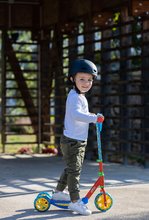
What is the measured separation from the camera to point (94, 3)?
11.7m

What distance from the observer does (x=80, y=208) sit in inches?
240

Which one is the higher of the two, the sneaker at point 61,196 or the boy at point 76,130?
the boy at point 76,130

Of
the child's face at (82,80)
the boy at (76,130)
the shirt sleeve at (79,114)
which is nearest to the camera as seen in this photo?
the shirt sleeve at (79,114)

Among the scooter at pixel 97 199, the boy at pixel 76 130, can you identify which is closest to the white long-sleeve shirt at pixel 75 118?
the boy at pixel 76 130

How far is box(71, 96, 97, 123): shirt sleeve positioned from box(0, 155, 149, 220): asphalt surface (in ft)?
3.07

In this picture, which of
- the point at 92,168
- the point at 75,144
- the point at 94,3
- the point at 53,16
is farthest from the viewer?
the point at 53,16

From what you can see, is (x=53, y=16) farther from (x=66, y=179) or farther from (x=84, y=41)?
(x=66, y=179)

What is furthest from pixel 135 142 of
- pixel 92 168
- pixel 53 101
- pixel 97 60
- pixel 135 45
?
pixel 53 101

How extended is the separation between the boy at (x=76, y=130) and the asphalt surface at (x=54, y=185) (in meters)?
0.23

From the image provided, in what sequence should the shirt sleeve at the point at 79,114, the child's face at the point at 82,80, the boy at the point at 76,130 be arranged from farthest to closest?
the child's face at the point at 82,80 < the boy at the point at 76,130 < the shirt sleeve at the point at 79,114

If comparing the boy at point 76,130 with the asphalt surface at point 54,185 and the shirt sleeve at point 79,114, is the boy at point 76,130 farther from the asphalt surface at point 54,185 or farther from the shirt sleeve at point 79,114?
the asphalt surface at point 54,185

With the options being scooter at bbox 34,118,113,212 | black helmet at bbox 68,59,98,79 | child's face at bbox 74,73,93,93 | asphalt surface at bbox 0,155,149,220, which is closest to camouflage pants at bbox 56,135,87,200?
scooter at bbox 34,118,113,212

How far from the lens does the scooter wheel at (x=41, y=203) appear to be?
20.6ft

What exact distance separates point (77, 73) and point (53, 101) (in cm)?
787
